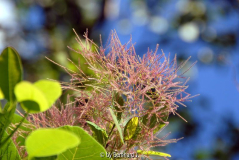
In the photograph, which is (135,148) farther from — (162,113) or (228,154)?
(228,154)

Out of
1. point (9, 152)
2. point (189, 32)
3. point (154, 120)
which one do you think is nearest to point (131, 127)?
point (154, 120)

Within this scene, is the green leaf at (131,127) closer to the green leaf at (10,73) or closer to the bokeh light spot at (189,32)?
the green leaf at (10,73)

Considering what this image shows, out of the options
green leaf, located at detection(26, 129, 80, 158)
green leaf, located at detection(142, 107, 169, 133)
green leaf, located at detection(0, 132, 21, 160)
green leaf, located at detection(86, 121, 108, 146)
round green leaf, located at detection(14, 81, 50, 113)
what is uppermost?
green leaf, located at detection(142, 107, 169, 133)

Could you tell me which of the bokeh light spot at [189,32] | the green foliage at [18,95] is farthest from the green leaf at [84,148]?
the bokeh light spot at [189,32]

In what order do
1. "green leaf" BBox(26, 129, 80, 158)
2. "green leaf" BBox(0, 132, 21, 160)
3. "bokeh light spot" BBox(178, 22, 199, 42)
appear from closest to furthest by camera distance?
"green leaf" BBox(26, 129, 80, 158) → "green leaf" BBox(0, 132, 21, 160) → "bokeh light spot" BBox(178, 22, 199, 42)

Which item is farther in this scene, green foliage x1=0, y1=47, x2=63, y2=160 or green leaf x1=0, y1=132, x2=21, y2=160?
green leaf x1=0, y1=132, x2=21, y2=160

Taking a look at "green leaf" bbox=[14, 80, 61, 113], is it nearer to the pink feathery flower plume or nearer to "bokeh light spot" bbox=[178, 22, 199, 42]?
the pink feathery flower plume

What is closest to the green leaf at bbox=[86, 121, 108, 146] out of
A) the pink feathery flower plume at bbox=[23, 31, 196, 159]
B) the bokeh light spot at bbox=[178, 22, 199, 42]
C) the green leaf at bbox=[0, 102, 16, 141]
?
the pink feathery flower plume at bbox=[23, 31, 196, 159]
